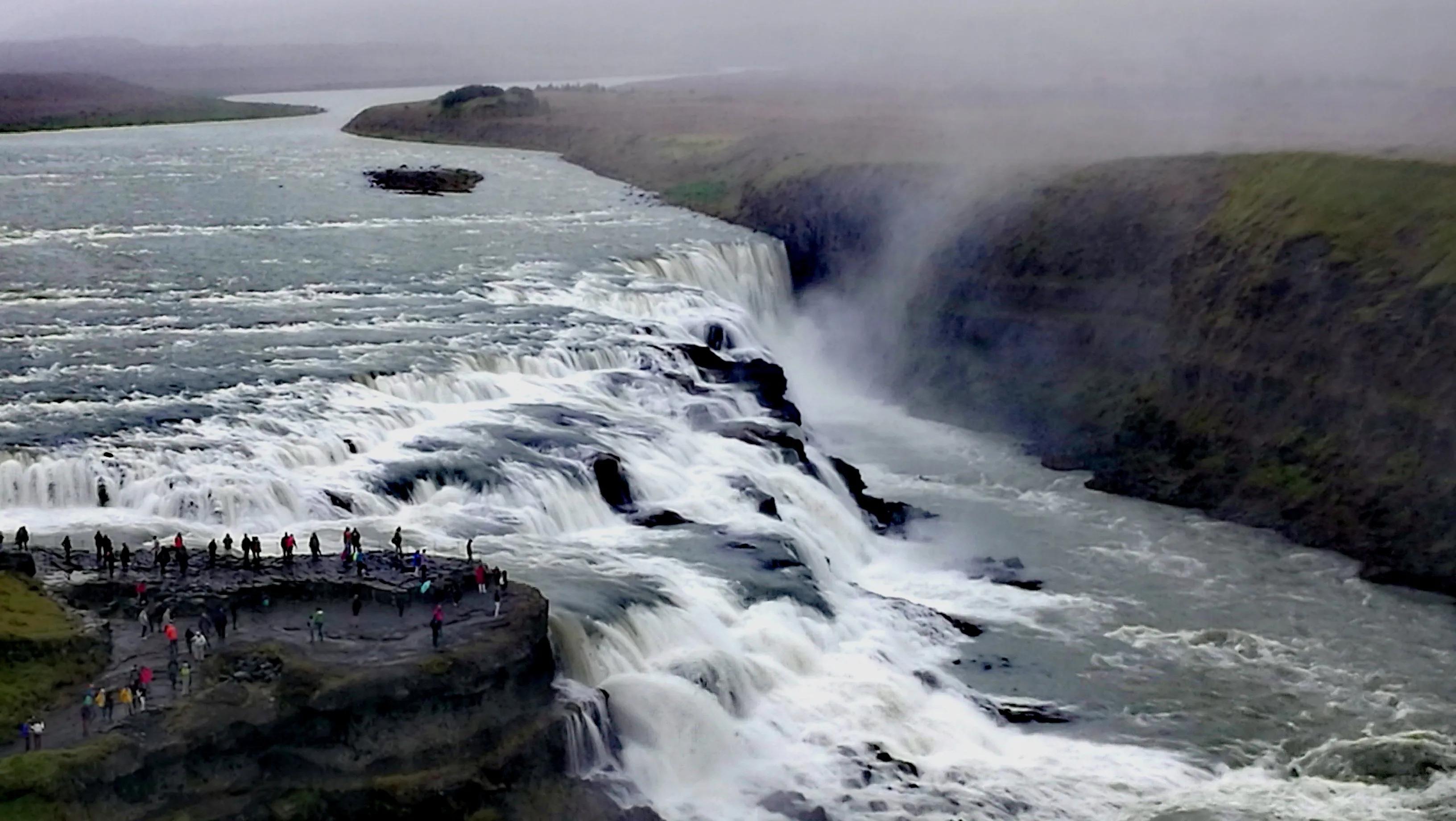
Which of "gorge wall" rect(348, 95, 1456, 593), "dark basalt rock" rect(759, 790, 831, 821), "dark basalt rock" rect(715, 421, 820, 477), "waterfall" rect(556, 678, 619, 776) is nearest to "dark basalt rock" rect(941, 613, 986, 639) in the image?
"dark basalt rock" rect(715, 421, 820, 477)

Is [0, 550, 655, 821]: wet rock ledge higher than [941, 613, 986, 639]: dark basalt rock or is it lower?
higher

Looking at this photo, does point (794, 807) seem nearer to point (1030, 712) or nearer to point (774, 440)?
point (1030, 712)

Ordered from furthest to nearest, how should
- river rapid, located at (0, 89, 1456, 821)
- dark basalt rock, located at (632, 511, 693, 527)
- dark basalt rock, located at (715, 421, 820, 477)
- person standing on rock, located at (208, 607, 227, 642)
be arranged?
dark basalt rock, located at (715, 421, 820, 477) < dark basalt rock, located at (632, 511, 693, 527) < river rapid, located at (0, 89, 1456, 821) < person standing on rock, located at (208, 607, 227, 642)

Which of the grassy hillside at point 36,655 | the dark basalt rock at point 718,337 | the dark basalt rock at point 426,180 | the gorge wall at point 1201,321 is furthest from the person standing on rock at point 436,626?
the dark basalt rock at point 426,180

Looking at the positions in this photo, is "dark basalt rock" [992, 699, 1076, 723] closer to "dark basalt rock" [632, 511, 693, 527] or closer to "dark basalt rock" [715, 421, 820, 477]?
"dark basalt rock" [632, 511, 693, 527]

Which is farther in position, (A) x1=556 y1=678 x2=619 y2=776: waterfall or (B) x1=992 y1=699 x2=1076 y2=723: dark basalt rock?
(B) x1=992 y1=699 x2=1076 y2=723: dark basalt rock

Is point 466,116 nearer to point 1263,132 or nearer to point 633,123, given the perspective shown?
point 633,123

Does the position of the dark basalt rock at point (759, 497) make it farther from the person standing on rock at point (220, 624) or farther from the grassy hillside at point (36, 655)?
the grassy hillside at point (36, 655)

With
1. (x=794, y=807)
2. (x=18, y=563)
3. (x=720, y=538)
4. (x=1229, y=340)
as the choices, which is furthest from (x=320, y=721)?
(x=1229, y=340)
